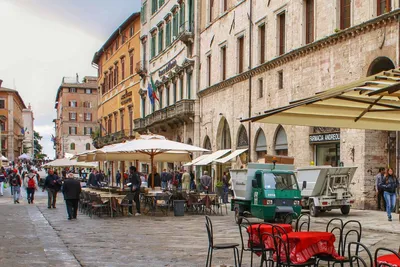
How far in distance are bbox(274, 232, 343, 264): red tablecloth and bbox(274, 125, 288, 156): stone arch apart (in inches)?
848

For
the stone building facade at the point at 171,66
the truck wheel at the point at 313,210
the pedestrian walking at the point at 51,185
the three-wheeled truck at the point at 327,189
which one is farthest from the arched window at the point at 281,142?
the stone building facade at the point at 171,66

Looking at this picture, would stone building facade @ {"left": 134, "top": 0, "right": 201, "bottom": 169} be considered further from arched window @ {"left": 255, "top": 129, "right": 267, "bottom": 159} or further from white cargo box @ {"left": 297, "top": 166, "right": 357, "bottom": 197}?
white cargo box @ {"left": 297, "top": 166, "right": 357, "bottom": 197}

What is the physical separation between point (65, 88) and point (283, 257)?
11954cm

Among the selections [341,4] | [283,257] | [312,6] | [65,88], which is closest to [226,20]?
[312,6]

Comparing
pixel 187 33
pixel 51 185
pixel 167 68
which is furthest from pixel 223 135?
pixel 51 185

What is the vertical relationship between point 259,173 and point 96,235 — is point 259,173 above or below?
above

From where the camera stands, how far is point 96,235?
15.6 metres

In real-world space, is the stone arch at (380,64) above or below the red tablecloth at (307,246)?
above

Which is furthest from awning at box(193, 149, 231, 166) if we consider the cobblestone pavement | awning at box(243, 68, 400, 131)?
awning at box(243, 68, 400, 131)

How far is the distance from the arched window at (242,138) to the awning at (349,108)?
23.7m

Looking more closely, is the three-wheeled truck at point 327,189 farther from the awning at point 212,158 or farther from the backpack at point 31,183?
the backpack at point 31,183

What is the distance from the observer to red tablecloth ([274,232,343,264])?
25.9 feet

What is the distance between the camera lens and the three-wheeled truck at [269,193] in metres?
18.0

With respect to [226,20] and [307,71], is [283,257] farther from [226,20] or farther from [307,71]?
[226,20]
